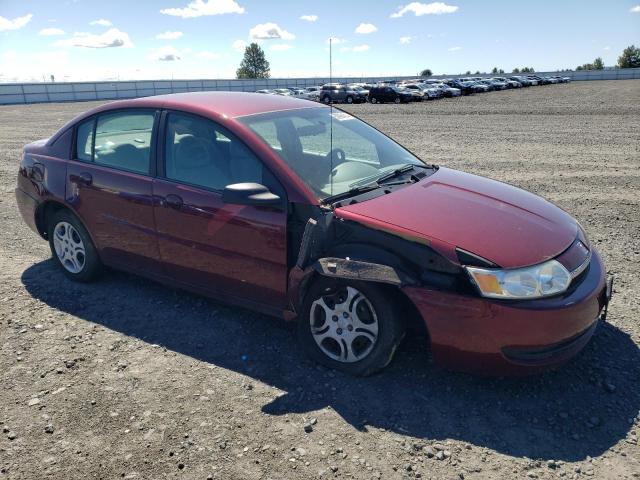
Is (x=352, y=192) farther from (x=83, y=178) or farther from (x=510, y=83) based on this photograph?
(x=510, y=83)

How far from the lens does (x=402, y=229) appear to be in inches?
116

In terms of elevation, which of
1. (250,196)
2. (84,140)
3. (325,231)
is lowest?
(325,231)

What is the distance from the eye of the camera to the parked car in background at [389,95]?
114 feet

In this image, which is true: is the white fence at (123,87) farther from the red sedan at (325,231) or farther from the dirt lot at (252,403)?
the dirt lot at (252,403)

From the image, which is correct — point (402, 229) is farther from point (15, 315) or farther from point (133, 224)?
point (15, 315)

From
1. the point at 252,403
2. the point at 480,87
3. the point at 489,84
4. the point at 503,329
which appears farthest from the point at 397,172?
the point at 489,84

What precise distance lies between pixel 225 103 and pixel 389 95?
1306 inches

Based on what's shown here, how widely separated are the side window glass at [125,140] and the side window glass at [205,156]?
0.24 meters

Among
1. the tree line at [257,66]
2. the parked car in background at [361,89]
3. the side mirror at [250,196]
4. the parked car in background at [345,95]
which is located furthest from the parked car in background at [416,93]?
the tree line at [257,66]

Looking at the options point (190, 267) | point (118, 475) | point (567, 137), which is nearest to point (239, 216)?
point (190, 267)

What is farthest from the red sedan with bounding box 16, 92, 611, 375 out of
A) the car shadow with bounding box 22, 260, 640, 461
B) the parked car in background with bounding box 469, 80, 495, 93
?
the parked car in background with bounding box 469, 80, 495, 93

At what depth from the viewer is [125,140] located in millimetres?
4188

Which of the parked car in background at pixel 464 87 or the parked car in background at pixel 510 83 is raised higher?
the parked car in background at pixel 510 83

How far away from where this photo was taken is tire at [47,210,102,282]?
452cm
